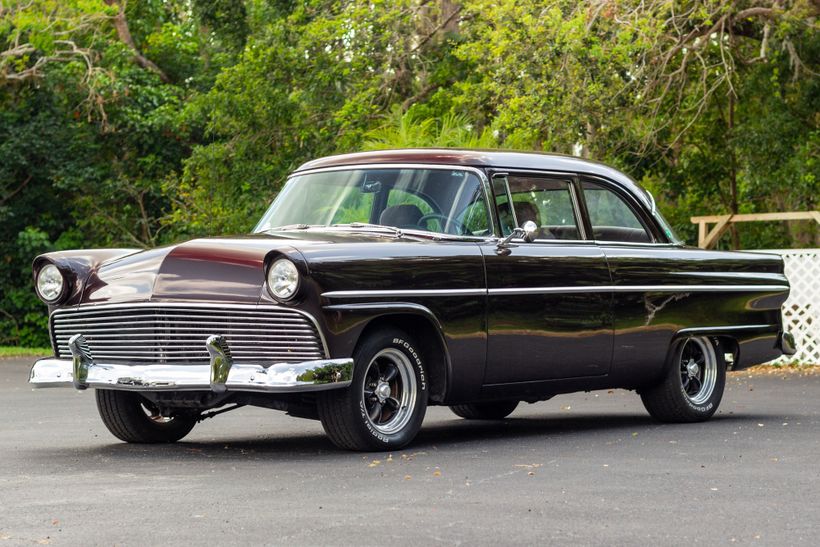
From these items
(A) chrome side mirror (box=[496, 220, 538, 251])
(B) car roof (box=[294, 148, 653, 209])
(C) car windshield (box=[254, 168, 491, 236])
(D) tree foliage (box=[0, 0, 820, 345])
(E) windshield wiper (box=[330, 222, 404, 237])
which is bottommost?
(A) chrome side mirror (box=[496, 220, 538, 251])

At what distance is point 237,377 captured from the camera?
26.8 feet

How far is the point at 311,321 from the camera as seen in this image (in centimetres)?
817

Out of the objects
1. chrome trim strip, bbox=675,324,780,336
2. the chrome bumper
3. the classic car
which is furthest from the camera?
chrome trim strip, bbox=675,324,780,336

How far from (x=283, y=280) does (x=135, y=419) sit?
1.89 meters

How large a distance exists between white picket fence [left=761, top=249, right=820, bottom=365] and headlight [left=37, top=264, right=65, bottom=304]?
1228 centimetres

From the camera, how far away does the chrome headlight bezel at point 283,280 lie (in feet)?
26.7

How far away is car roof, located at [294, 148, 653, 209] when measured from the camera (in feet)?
31.7

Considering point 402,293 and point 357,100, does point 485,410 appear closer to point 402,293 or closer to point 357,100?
point 402,293

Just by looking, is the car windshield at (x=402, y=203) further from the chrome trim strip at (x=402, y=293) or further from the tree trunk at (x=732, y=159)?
the tree trunk at (x=732, y=159)

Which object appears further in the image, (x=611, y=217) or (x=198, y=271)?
(x=611, y=217)

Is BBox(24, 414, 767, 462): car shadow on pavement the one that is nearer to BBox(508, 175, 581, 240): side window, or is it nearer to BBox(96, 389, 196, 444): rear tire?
BBox(96, 389, 196, 444): rear tire

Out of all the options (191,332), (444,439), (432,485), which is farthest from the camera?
(444,439)

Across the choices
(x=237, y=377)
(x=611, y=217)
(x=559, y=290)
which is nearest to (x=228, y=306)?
(x=237, y=377)

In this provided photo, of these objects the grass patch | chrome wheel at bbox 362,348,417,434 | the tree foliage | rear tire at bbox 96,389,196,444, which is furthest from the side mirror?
the grass patch
